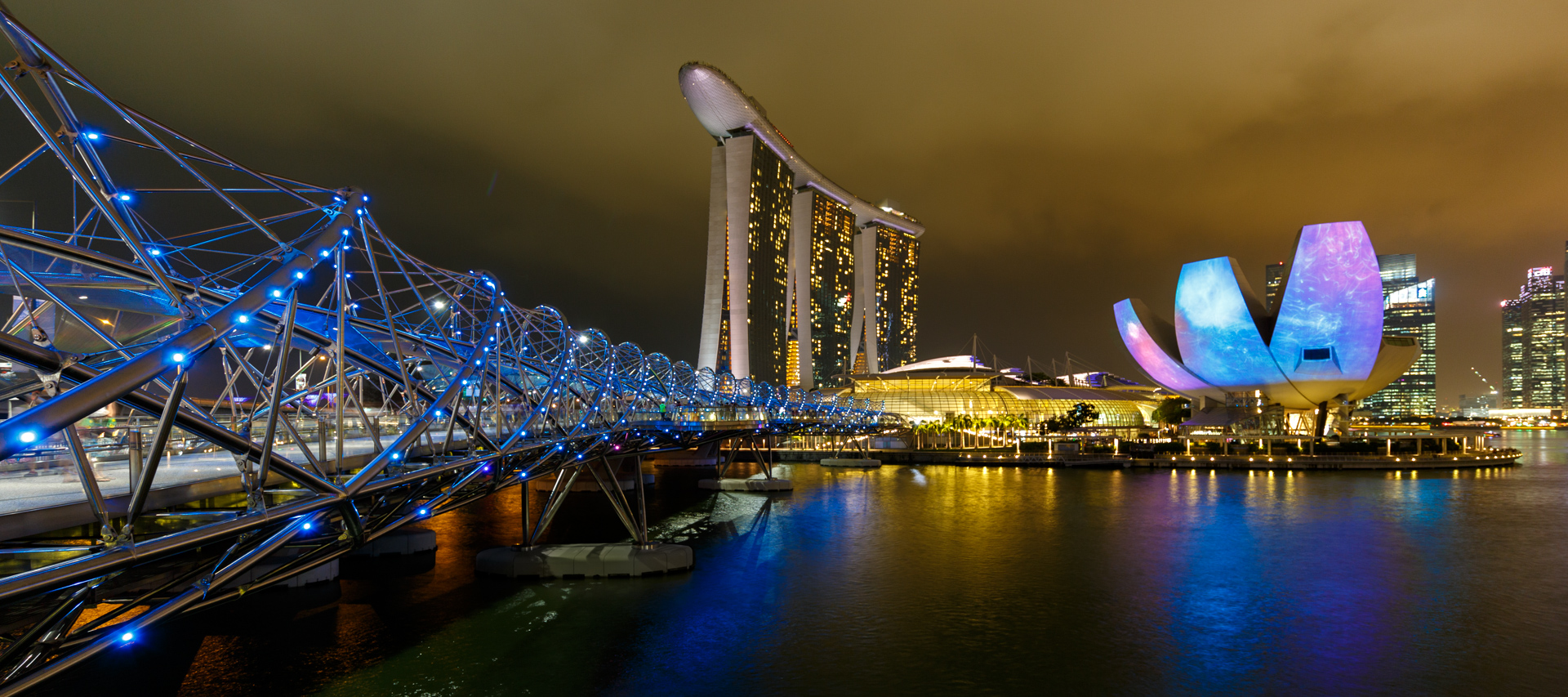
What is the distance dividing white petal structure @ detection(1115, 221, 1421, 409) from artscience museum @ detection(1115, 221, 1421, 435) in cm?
6

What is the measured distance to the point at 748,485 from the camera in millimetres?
41875

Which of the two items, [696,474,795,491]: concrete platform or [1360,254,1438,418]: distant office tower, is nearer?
[696,474,795,491]: concrete platform

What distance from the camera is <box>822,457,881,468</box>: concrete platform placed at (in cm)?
5728

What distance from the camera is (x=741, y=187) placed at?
90.4 meters

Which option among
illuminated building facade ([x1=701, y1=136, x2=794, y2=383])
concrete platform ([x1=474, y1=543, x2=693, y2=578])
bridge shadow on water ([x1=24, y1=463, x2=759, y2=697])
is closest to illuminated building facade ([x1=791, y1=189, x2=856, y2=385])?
illuminated building facade ([x1=701, y1=136, x2=794, y2=383])

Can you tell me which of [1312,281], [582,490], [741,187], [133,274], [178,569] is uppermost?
[741,187]

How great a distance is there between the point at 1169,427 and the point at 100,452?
84817mm

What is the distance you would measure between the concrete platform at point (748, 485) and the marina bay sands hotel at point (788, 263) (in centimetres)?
4254

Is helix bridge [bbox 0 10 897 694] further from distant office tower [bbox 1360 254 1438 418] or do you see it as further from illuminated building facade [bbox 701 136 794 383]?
distant office tower [bbox 1360 254 1438 418]

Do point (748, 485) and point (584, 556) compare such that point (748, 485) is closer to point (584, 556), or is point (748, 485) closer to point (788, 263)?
point (584, 556)

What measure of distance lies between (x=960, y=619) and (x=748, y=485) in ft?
85.0

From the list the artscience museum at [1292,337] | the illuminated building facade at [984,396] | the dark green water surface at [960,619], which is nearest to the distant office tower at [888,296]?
the illuminated building facade at [984,396]

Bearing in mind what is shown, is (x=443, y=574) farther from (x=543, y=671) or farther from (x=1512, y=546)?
(x=1512, y=546)

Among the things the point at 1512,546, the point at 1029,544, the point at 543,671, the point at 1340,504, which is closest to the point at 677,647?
the point at 543,671
